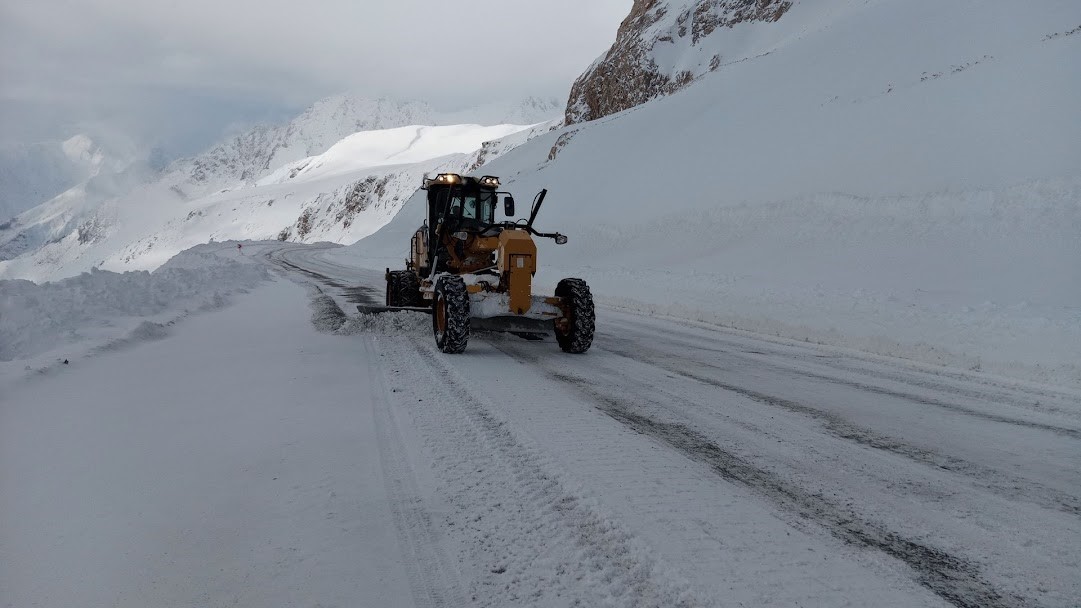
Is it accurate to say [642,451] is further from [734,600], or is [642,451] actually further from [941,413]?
[941,413]

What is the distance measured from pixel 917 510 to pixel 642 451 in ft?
4.83

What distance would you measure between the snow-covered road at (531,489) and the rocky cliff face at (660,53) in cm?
4600

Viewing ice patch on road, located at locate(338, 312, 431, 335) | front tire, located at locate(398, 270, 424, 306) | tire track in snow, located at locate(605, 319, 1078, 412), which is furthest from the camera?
front tire, located at locate(398, 270, 424, 306)

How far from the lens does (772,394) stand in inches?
222

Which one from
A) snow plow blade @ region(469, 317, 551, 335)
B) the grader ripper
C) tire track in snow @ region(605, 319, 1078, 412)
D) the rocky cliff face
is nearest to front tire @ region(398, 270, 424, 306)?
the grader ripper

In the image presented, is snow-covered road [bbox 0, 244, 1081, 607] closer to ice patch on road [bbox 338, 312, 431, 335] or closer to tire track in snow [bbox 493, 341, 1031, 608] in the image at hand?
tire track in snow [bbox 493, 341, 1031, 608]

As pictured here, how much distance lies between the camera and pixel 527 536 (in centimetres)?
282

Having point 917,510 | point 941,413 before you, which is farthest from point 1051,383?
point 917,510

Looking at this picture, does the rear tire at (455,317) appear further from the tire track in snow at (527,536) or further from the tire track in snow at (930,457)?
the tire track in snow at (527,536)

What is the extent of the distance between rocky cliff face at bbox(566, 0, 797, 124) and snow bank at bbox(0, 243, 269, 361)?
41.9 metres

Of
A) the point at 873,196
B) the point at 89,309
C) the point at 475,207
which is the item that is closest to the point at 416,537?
the point at 475,207

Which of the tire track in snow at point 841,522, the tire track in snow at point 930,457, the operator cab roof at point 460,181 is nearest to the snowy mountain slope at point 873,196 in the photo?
the tire track in snow at point 930,457

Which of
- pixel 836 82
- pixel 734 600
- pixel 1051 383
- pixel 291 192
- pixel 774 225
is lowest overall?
pixel 734 600

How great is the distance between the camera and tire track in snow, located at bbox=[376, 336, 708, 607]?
7.80 feet
